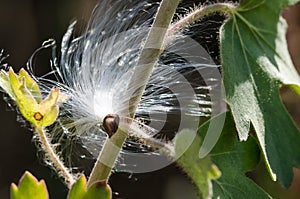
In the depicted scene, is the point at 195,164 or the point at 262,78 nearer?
the point at 195,164

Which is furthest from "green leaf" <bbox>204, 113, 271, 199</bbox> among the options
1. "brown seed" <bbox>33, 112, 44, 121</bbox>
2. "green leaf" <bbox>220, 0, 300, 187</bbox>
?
"brown seed" <bbox>33, 112, 44, 121</bbox>

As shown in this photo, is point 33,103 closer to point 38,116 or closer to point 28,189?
point 38,116

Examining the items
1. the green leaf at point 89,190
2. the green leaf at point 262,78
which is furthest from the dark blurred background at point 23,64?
the green leaf at point 89,190

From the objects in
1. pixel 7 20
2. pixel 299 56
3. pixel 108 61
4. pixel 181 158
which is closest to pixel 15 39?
pixel 7 20

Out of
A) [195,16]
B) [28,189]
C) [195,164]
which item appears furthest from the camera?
[195,16]

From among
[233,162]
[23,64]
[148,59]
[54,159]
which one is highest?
[148,59]

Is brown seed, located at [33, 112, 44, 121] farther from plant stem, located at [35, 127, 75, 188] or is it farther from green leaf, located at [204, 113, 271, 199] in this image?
green leaf, located at [204, 113, 271, 199]

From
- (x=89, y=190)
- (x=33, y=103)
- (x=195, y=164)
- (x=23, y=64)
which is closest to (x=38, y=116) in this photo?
(x=33, y=103)

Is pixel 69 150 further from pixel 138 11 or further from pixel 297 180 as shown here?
pixel 297 180
